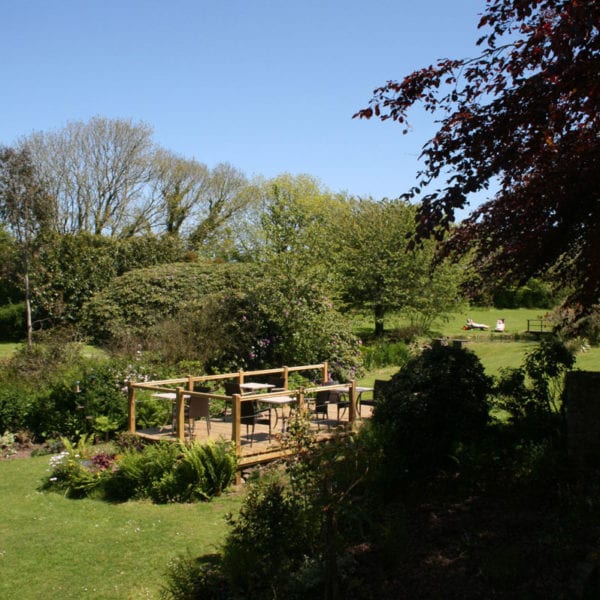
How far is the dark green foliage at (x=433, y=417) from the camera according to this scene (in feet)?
23.7

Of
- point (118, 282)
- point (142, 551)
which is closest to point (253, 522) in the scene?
point (142, 551)

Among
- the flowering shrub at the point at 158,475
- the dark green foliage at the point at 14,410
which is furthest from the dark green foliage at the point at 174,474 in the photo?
the dark green foliage at the point at 14,410

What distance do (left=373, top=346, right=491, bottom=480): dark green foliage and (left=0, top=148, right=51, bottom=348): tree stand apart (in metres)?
14.5

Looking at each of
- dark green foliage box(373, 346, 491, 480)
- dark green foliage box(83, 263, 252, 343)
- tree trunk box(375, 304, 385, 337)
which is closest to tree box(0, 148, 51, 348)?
dark green foliage box(83, 263, 252, 343)

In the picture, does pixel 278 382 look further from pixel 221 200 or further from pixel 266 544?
pixel 221 200

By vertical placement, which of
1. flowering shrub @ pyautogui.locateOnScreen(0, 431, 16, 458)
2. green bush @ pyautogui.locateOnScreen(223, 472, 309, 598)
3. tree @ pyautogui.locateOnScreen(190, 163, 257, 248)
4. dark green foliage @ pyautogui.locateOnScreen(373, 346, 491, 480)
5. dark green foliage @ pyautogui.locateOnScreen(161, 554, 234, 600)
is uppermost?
tree @ pyautogui.locateOnScreen(190, 163, 257, 248)

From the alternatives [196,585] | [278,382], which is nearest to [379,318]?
[278,382]

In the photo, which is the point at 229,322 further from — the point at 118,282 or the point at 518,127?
the point at 518,127

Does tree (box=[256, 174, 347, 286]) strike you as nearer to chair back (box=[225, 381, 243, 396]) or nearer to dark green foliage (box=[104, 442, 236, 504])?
chair back (box=[225, 381, 243, 396])

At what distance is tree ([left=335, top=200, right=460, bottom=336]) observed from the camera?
25922 millimetres

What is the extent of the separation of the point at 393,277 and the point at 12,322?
599 inches

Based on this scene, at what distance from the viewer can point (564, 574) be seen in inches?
180

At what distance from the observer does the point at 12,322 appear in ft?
77.8

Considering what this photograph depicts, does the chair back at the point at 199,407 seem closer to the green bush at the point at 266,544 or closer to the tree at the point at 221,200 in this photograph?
the green bush at the point at 266,544
